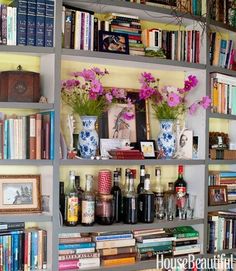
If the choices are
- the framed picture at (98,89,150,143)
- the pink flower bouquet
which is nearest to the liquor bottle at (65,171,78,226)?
the framed picture at (98,89,150,143)

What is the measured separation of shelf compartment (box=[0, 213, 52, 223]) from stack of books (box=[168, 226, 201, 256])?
900 mm

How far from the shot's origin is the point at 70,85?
272cm

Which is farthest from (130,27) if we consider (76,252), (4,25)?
(76,252)

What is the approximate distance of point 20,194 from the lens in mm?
2549

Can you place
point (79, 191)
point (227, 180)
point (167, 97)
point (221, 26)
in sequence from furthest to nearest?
point (227, 180), point (221, 26), point (167, 97), point (79, 191)

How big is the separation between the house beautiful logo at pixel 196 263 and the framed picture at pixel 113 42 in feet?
4.32

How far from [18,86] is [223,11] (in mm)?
1603

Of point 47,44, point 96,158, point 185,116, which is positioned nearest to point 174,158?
point 185,116

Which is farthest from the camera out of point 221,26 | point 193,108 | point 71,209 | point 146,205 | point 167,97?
point 221,26

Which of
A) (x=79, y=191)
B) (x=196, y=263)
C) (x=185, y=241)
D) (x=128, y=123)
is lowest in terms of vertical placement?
(x=196, y=263)

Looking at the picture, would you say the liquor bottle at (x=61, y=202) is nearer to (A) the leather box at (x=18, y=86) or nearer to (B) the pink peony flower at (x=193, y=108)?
(A) the leather box at (x=18, y=86)

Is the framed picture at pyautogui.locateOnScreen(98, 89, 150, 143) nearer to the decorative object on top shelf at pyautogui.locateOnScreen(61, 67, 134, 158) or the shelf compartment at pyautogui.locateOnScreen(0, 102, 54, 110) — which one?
the decorative object on top shelf at pyautogui.locateOnScreen(61, 67, 134, 158)

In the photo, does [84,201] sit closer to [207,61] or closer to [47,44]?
[47,44]

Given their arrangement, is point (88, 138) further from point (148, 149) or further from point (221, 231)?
point (221, 231)
